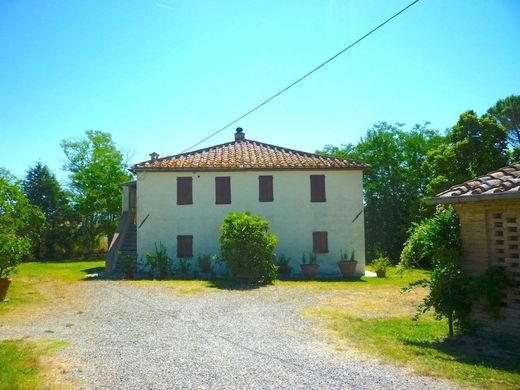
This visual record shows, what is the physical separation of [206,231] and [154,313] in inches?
379

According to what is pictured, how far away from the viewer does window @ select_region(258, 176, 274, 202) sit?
19.7 m

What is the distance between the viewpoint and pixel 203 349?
21.6ft

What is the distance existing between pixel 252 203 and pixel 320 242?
386 centimetres

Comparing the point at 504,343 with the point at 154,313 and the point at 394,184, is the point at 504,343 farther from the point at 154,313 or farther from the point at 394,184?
the point at 394,184

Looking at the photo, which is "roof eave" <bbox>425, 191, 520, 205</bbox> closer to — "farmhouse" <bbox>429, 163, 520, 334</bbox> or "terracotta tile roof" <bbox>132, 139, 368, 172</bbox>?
"farmhouse" <bbox>429, 163, 520, 334</bbox>

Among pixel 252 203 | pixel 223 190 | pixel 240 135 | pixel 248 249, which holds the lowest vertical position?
pixel 248 249

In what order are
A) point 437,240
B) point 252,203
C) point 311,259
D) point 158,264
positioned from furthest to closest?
point 252,203 → point 311,259 → point 158,264 → point 437,240

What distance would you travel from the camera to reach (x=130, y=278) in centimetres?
1650

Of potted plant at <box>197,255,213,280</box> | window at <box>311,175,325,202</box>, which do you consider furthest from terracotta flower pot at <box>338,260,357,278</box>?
potted plant at <box>197,255,213,280</box>

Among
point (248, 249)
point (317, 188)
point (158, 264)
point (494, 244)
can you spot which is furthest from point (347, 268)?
point (494, 244)

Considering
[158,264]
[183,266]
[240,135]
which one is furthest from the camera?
[240,135]

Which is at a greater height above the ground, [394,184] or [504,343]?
[394,184]

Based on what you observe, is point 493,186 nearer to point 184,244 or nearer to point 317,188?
point 317,188

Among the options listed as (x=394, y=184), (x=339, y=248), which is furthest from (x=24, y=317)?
(x=394, y=184)
